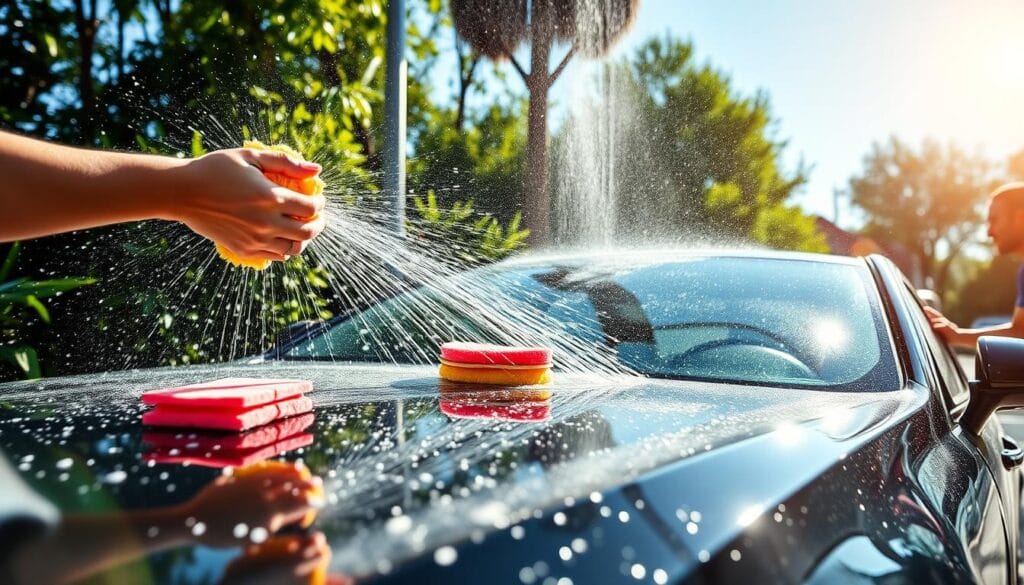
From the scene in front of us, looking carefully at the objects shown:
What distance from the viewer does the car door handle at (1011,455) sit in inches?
85.9

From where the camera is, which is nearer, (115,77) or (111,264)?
(111,264)

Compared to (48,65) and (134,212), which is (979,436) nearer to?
(134,212)

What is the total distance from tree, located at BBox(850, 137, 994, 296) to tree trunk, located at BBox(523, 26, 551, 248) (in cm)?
3842

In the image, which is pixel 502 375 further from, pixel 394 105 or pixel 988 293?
pixel 988 293

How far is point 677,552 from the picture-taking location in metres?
0.80

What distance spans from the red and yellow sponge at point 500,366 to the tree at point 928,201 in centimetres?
4547

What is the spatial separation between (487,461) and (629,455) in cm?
19

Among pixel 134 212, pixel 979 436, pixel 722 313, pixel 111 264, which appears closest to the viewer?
pixel 134 212

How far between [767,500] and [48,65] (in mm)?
4581

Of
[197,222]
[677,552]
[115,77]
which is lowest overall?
[677,552]

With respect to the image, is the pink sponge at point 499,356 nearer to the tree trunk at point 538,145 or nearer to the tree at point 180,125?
the tree at point 180,125

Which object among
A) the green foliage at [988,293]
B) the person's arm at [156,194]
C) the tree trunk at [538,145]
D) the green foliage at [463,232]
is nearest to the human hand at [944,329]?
the green foliage at [463,232]

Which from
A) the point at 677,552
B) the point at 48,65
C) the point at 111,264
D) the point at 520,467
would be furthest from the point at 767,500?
the point at 48,65

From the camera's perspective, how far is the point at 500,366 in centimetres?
176
